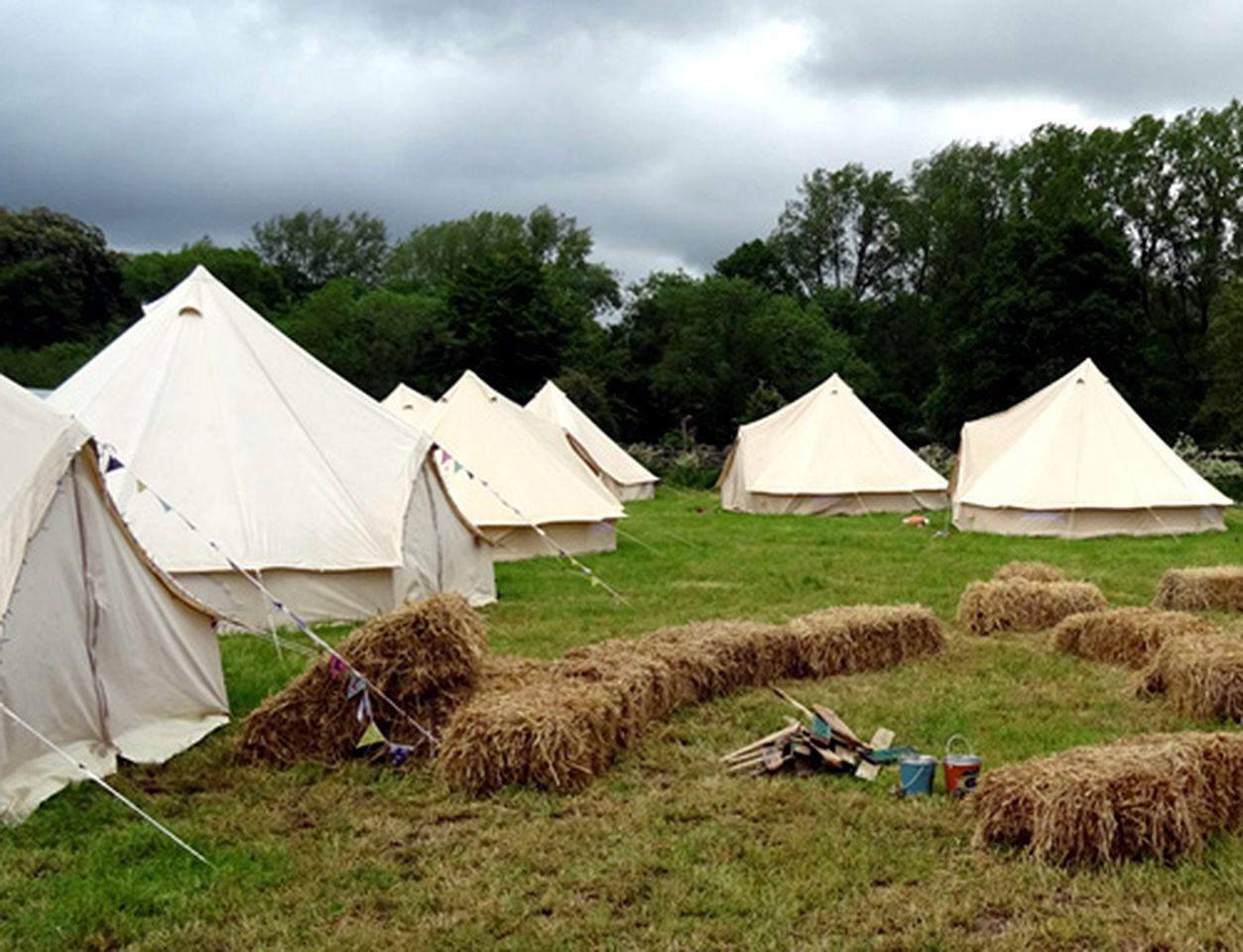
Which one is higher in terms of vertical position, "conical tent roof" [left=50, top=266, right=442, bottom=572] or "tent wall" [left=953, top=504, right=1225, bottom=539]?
"conical tent roof" [left=50, top=266, right=442, bottom=572]

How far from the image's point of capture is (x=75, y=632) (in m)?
6.48

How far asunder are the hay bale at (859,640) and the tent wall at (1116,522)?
10.3 meters

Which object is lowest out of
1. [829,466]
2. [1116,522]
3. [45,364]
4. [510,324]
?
[1116,522]

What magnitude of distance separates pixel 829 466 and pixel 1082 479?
5756mm

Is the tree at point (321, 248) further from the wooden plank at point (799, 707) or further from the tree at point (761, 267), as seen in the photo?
the wooden plank at point (799, 707)

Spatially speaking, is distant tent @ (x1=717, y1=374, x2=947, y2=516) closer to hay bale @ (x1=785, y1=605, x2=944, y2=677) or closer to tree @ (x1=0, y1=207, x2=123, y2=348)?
hay bale @ (x1=785, y1=605, x2=944, y2=677)

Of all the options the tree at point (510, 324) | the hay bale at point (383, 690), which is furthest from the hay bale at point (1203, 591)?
the tree at point (510, 324)

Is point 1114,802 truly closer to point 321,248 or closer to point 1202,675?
point 1202,675

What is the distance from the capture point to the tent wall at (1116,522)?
735 inches

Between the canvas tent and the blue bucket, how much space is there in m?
6.11

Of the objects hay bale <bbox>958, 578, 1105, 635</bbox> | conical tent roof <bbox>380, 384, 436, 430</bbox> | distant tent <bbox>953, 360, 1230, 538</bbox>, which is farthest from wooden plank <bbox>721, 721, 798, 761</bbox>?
conical tent roof <bbox>380, 384, 436, 430</bbox>

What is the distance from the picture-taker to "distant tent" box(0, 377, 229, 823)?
5926mm

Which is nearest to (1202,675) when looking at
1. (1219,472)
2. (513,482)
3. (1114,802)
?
(1114,802)

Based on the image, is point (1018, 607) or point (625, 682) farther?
point (1018, 607)
